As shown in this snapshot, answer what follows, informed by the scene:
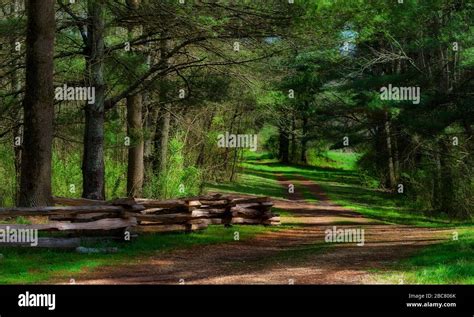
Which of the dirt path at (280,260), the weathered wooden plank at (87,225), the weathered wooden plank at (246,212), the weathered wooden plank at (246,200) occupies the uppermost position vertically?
the weathered wooden plank at (246,200)

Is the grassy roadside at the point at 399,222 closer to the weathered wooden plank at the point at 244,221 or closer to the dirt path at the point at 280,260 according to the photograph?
the dirt path at the point at 280,260

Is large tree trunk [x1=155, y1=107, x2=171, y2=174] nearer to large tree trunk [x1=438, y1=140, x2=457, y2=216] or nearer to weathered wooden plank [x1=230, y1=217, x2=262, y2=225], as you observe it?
weathered wooden plank [x1=230, y1=217, x2=262, y2=225]

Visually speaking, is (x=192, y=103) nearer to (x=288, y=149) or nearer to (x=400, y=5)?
(x=400, y=5)

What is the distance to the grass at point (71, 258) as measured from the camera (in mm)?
10789

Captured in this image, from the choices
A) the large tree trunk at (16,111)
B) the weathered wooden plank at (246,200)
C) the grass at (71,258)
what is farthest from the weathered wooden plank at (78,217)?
the weathered wooden plank at (246,200)

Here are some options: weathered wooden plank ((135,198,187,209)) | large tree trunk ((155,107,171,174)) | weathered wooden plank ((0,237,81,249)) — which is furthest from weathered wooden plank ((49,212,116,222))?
large tree trunk ((155,107,171,174))

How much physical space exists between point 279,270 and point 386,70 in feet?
86.7

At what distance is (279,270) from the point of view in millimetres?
11359

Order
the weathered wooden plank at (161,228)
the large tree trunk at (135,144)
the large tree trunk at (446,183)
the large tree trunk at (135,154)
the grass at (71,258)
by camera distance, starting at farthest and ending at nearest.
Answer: the large tree trunk at (446,183) < the large tree trunk at (135,154) < the large tree trunk at (135,144) < the weathered wooden plank at (161,228) < the grass at (71,258)

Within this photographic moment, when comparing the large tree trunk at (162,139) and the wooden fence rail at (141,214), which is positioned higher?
the large tree trunk at (162,139)

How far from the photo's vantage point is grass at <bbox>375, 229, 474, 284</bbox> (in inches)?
378

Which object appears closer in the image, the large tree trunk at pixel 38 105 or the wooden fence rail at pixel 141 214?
the wooden fence rail at pixel 141 214

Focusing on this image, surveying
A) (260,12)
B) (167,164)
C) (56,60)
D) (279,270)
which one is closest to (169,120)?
(167,164)

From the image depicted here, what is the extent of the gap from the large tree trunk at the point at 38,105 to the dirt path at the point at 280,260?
10.3ft
